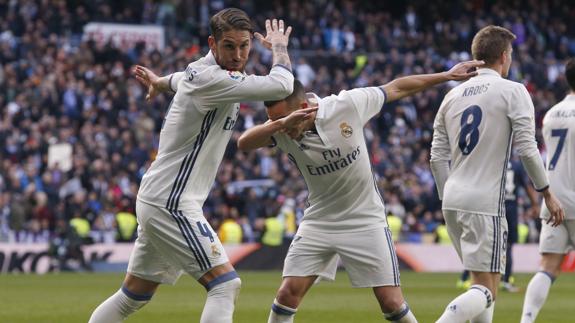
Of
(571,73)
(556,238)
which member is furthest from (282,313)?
(571,73)

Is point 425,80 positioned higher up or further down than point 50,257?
higher up

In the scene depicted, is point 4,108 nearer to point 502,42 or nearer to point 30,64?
point 30,64

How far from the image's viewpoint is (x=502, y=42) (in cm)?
827

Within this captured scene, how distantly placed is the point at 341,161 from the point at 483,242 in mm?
1172

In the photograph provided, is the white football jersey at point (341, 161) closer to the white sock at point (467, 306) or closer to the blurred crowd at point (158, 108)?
the white sock at point (467, 306)

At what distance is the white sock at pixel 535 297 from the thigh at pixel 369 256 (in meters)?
2.12

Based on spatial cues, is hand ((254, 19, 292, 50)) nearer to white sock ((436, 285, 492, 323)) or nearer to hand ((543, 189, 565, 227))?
white sock ((436, 285, 492, 323))

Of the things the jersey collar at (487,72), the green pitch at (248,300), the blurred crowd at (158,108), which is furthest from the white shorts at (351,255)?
the blurred crowd at (158,108)

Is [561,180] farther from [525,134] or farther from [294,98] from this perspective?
[294,98]

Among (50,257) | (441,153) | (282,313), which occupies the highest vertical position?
(441,153)

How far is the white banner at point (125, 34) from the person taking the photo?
30.0 metres

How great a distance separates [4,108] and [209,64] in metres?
19.8

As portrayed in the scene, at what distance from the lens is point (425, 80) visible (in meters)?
7.74

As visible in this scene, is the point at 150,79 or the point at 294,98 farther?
the point at 150,79
